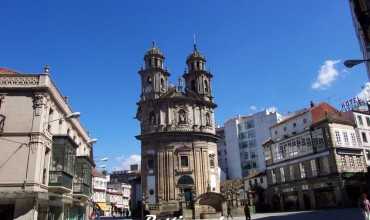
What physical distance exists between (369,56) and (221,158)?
253 ft

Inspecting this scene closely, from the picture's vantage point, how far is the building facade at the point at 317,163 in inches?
1841

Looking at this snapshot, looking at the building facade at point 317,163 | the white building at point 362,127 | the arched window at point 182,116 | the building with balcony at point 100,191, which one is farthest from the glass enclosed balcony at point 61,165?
the building with balcony at point 100,191

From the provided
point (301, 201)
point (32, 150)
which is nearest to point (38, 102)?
point (32, 150)

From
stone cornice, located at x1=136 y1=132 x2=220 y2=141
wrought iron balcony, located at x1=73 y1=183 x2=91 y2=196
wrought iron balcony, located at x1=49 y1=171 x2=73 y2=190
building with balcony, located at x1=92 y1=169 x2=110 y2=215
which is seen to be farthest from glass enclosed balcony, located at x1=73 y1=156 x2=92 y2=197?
building with balcony, located at x1=92 y1=169 x2=110 y2=215

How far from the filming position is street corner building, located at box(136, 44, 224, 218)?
5125cm

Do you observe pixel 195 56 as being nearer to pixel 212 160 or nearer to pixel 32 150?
pixel 212 160

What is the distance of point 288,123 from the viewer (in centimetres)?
5844

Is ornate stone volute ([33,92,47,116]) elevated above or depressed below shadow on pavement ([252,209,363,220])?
above

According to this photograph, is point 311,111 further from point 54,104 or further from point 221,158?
point 221,158

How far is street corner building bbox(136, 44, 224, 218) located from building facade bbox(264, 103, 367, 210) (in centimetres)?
1013

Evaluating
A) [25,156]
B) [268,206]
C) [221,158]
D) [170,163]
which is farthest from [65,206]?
[221,158]

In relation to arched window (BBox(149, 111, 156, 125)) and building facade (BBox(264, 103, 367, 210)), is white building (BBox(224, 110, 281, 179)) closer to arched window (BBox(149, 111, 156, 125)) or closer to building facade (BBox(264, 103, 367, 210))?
building facade (BBox(264, 103, 367, 210))

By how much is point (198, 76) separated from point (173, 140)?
12898 mm

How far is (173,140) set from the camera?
2110 inches
